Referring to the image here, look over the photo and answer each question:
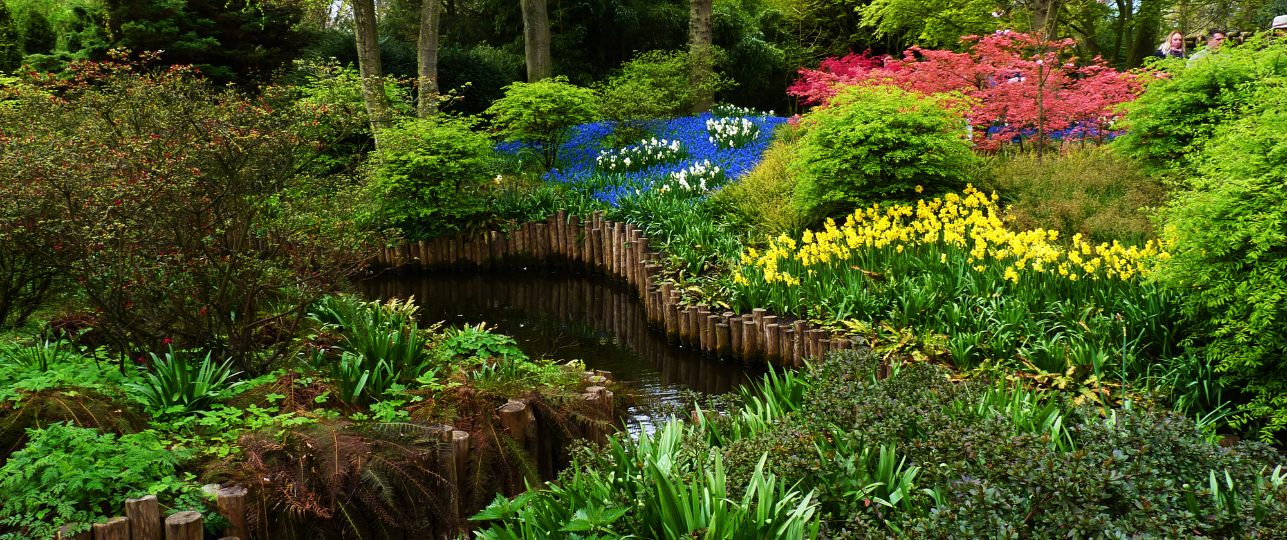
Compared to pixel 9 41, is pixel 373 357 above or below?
below

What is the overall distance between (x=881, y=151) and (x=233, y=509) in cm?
724

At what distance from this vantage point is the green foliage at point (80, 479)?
3.29 m

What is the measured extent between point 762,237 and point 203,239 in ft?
19.9

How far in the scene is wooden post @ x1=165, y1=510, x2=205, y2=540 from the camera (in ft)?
11.1

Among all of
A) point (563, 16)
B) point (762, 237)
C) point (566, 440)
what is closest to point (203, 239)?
point (566, 440)

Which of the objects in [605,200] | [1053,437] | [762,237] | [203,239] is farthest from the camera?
[605,200]

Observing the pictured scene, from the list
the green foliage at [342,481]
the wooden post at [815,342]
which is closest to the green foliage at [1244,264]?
the wooden post at [815,342]

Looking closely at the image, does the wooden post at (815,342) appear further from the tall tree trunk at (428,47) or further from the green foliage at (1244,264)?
the tall tree trunk at (428,47)

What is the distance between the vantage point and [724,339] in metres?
7.61

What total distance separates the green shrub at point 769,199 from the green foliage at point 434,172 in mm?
3414

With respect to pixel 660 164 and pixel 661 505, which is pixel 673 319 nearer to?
pixel 661 505

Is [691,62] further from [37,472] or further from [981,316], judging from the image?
[37,472]

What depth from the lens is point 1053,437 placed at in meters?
3.34

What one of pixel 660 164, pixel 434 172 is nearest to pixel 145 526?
pixel 434 172
